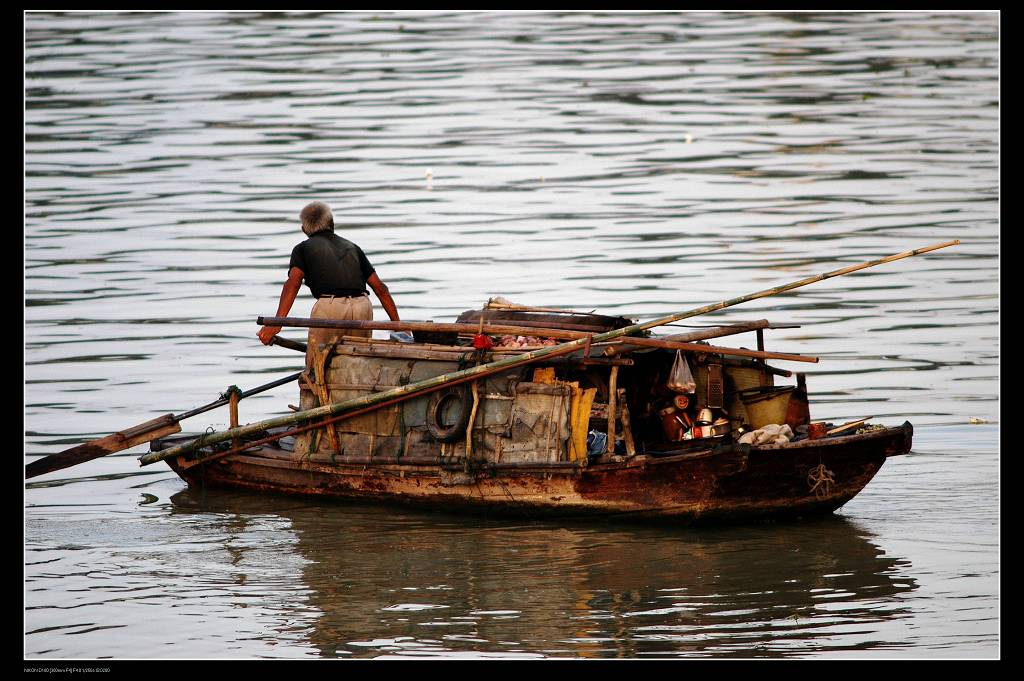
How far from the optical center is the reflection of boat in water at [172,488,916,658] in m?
9.97

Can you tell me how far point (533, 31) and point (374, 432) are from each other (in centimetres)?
3279

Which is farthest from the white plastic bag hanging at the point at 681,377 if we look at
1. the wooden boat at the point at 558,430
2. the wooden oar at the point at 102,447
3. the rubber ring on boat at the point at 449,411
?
the wooden oar at the point at 102,447

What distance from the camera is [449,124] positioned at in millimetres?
32812

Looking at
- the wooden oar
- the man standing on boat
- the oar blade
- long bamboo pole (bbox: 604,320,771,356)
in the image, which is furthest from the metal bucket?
the oar blade

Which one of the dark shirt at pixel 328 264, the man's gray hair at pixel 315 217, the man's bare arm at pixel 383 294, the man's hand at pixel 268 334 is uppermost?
the man's gray hair at pixel 315 217

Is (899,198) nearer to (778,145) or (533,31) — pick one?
(778,145)

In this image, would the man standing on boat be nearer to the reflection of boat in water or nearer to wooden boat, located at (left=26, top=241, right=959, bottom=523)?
wooden boat, located at (left=26, top=241, right=959, bottom=523)

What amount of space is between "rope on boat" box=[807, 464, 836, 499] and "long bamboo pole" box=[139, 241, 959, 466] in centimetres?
133

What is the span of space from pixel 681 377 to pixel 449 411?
179 cm

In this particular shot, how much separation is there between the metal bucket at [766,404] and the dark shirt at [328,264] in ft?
10.7

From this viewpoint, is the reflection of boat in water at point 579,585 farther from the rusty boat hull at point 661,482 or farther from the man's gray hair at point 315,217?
the man's gray hair at point 315,217

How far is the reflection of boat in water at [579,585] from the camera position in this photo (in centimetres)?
997

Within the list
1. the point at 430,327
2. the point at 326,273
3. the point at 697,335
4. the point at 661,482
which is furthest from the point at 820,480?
the point at 326,273
